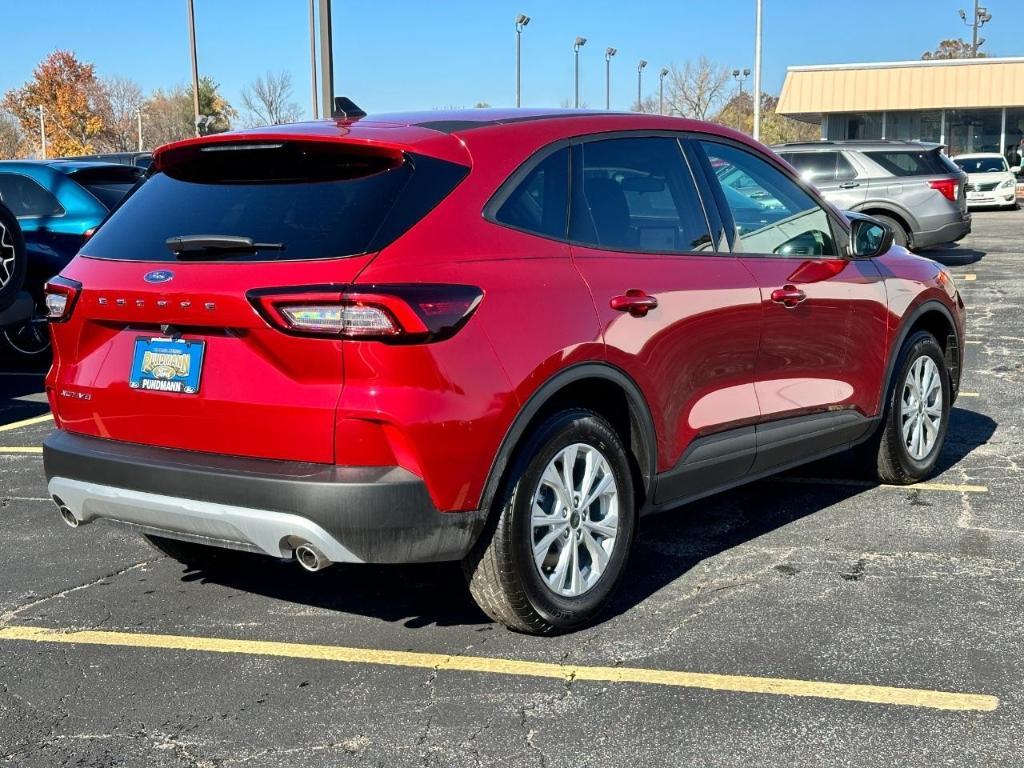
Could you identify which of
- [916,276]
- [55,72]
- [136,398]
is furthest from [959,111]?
[55,72]

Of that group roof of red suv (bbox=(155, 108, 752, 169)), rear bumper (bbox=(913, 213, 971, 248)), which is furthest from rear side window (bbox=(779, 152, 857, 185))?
roof of red suv (bbox=(155, 108, 752, 169))

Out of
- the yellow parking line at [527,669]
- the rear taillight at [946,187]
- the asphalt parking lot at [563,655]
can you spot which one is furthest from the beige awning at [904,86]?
the yellow parking line at [527,669]

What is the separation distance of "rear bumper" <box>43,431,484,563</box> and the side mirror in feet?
8.68

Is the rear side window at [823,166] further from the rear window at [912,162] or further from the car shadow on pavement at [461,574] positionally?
the car shadow on pavement at [461,574]

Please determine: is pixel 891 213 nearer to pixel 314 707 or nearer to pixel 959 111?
pixel 314 707

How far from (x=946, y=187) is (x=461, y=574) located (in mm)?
14620

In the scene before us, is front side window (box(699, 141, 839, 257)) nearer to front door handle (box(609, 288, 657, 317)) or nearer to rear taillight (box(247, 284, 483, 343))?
front door handle (box(609, 288, 657, 317))

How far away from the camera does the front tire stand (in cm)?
383

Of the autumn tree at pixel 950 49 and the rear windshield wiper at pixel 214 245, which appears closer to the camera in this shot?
the rear windshield wiper at pixel 214 245

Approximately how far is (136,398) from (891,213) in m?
15.6

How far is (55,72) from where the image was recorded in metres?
87.1

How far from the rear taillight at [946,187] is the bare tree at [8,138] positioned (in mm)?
85508

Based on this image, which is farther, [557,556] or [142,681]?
[557,556]

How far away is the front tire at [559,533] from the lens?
383 cm
